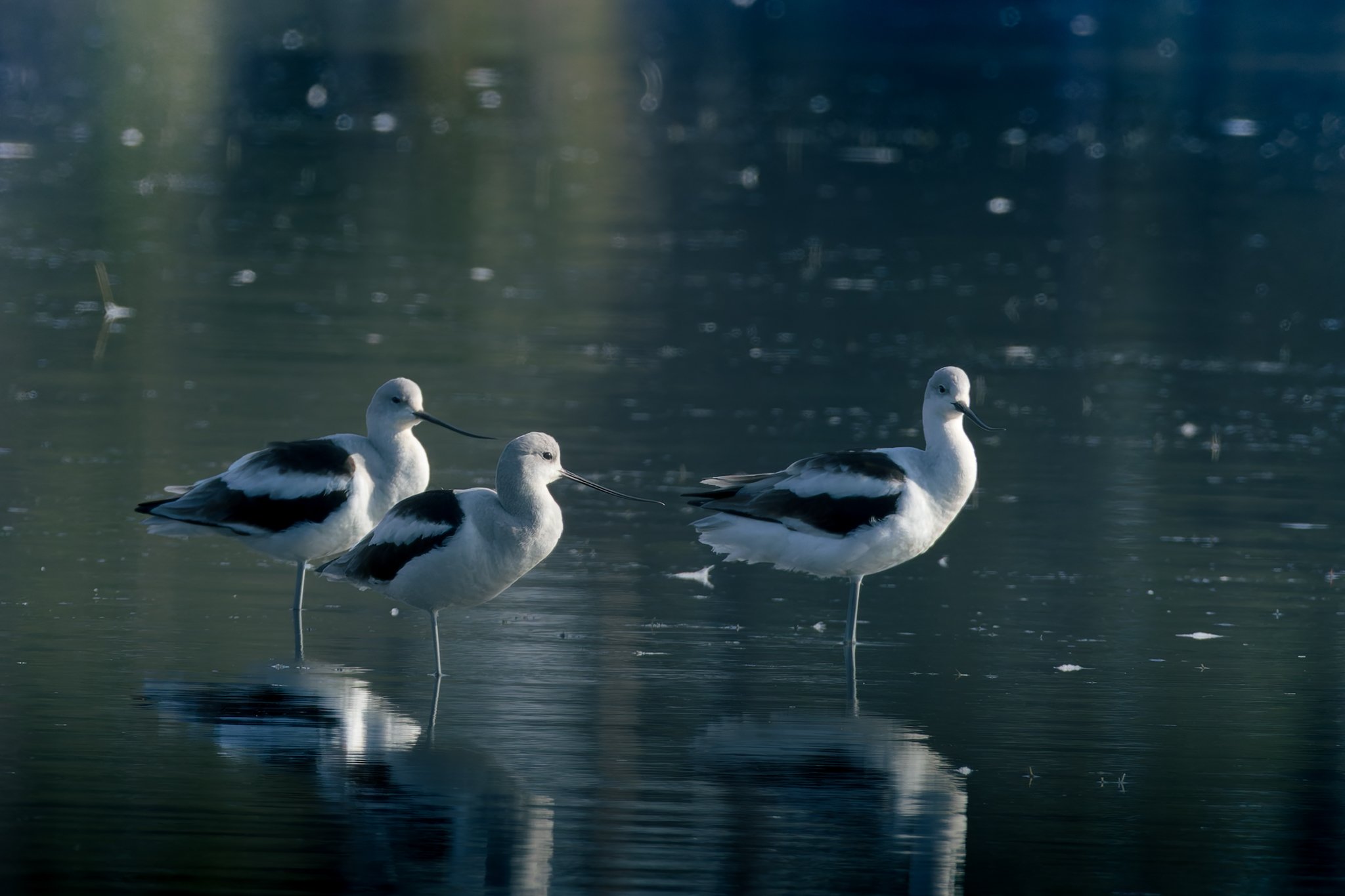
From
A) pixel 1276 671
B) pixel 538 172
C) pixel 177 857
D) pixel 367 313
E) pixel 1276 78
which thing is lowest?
pixel 177 857

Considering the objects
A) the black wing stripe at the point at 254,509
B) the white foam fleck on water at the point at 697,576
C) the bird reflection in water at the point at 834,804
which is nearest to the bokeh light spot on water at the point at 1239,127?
the white foam fleck on water at the point at 697,576

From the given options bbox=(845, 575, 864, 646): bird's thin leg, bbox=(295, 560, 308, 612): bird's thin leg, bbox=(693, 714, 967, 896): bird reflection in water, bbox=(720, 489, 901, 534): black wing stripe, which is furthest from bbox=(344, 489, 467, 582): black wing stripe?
bbox=(845, 575, 864, 646): bird's thin leg

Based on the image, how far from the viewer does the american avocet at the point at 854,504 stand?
10.7 metres

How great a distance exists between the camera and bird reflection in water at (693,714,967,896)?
7477 mm

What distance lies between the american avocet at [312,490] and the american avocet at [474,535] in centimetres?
75

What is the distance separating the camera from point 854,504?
10.7 metres

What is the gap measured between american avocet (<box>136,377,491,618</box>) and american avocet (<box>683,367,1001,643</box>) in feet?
4.79

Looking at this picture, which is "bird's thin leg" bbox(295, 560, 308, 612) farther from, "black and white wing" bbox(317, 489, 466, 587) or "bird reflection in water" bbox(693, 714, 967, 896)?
"bird reflection in water" bbox(693, 714, 967, 896)

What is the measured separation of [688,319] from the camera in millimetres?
20047

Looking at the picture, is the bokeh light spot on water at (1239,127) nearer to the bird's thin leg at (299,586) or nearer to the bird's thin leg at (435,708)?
the bird's thin leg at (299,586)

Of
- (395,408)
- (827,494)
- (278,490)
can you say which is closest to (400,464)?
(395,408)

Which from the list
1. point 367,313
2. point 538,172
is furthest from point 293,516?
point 538,172

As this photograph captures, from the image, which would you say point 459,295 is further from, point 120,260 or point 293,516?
point 293,516

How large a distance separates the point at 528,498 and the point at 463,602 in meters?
0.62
